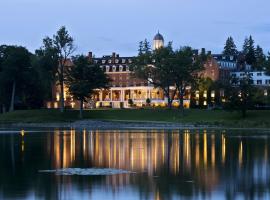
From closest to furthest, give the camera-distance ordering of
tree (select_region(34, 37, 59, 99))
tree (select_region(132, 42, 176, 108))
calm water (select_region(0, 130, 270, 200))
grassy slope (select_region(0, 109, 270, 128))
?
calm water (select_region(0, 130, 270, 200)) < grassy slope (select_region(0, 109, 270, 128)) < tree (select_region(34, 37, 59, 99)) < tree (select_region(132, 42, 176, 108))

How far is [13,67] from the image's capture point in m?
129

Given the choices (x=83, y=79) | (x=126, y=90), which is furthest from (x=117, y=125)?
(x=126, y=90)

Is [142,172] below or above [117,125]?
above

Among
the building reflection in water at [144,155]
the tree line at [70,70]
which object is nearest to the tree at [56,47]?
the tree line at [70,70]

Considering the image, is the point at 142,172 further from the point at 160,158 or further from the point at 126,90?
the point at 126,90

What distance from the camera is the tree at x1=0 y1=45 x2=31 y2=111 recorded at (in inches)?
5094

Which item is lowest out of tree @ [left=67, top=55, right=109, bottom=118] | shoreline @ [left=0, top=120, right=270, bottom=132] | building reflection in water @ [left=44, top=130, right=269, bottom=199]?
shoreline @ [left=0, top=120, right=270, bottom=132]

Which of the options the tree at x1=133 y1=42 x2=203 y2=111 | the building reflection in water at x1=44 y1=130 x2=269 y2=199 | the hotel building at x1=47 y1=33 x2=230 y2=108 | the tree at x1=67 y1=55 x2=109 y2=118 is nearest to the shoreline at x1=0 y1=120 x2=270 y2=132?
the tree at x1=67 y1=55 x2=109 y2=118

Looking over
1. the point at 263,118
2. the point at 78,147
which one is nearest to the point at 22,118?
the point at 263,118

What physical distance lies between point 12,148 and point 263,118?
66.1 metres

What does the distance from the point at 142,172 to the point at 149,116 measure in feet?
290

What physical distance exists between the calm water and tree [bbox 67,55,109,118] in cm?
7168

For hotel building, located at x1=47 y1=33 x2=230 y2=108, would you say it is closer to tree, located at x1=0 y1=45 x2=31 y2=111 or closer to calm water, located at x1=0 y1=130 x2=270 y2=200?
tree, located at x1=0 y1=45 x2=31 y2=111

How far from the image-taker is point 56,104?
17625 cm
